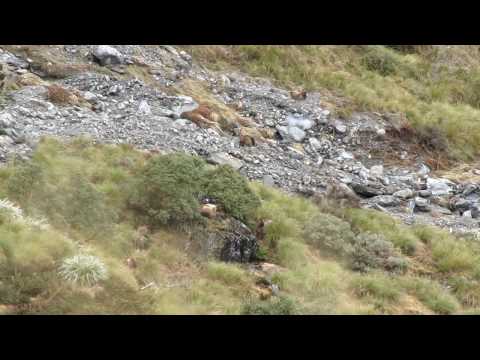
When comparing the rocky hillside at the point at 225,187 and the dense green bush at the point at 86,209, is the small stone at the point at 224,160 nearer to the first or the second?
the rocky hillside at the point at 225,187

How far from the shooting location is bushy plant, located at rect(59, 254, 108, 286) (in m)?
6.43

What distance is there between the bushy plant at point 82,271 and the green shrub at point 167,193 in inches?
79.2

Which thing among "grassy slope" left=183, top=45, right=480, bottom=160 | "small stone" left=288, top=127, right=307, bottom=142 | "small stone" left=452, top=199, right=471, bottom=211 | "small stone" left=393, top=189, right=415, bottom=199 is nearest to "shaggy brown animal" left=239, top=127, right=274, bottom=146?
"small stone" left=288, top=127, right=307, bottom=142

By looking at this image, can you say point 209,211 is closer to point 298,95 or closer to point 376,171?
point 376,171

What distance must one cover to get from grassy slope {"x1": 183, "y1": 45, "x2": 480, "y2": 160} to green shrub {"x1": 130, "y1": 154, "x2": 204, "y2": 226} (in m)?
7.74

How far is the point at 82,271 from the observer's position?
650cm

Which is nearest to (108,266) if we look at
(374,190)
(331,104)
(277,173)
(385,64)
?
(277,173)

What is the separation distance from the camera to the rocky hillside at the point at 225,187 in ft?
23.7

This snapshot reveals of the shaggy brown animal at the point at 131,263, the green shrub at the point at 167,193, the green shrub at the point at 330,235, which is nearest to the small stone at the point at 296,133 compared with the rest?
the green shrub at the point at 330,235

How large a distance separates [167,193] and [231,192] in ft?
3.93

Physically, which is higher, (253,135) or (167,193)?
(167,193)

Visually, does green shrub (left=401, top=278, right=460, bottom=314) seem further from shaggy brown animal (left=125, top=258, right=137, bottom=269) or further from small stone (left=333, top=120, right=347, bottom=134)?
small stone (left=333, top=120, right=347, bottom=134)

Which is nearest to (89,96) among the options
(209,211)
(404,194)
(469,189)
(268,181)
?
(268,181)

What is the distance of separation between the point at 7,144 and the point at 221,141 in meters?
4.31
